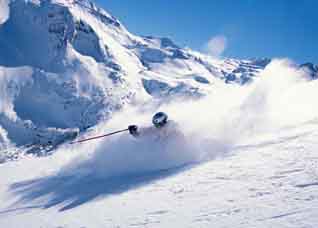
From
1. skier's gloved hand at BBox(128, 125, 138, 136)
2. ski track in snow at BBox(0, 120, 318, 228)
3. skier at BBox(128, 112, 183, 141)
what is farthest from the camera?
skier's gloved hand at BBox(128, 125, 138, 136)

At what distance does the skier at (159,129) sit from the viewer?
24.3 meters

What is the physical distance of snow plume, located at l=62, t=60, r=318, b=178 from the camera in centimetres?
2369

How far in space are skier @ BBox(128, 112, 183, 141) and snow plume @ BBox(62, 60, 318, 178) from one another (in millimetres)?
387

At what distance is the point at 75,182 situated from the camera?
81.8 feet

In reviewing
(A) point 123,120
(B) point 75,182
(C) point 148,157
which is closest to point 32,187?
(B) point 75,182

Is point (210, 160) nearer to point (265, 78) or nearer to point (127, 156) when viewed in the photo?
point (127, 156)

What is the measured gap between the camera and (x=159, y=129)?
24.7m

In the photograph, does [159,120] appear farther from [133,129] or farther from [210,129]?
[210,129]

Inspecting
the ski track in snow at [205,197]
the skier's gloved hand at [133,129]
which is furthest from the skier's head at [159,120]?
the ski track in snow at [205,197]

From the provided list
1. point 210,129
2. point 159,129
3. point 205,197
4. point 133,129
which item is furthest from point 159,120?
point 205,197

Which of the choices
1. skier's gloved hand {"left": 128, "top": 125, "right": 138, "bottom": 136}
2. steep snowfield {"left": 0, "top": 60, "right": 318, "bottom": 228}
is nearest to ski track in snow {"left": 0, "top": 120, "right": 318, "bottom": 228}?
steep snowfield {"left": 0, "top": 60, "right": 318, "bottom": 228}

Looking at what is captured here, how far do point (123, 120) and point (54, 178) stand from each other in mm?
22827

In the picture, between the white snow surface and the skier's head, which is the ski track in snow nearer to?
the white snow surface

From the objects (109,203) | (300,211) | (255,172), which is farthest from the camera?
(109,203)
